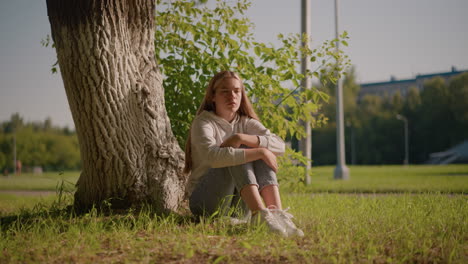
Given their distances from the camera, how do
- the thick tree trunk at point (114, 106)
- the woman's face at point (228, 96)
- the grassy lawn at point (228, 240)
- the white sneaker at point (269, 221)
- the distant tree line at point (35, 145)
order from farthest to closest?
the distant tree line at point (35, 145) < the thick tree trunk at point (114, 106) < the woman's face at point (228, 96) < the white sneaker at point (269, 221) < the grassy lawn at point (228, 240)

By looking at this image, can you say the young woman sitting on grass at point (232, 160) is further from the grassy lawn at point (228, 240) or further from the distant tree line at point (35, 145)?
the distant tree line at point (35, 145)

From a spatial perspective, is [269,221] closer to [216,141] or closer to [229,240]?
[229,240]

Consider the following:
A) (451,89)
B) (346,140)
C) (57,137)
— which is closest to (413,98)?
(451,89)

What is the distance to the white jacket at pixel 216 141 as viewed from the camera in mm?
3367

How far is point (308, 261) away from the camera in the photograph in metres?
2.52

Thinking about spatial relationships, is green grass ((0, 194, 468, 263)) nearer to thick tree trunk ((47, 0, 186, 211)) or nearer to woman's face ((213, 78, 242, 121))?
thick tree trunk ((47, 0, 186, 211))

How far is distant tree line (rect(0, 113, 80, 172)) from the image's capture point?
23.3 m

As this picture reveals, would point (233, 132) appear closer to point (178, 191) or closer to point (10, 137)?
point (178, 191)

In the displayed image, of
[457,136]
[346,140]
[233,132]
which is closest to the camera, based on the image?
[233,132]

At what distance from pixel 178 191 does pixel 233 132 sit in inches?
35.2

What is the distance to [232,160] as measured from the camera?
3.35m

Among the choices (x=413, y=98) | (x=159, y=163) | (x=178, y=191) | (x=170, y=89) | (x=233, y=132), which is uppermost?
(x=413, y=98)

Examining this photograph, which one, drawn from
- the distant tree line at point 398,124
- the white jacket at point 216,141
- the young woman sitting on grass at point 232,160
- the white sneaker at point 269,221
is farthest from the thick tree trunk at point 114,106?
the distant tree line at point 398,124

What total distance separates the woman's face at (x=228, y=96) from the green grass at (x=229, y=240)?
104 cm
